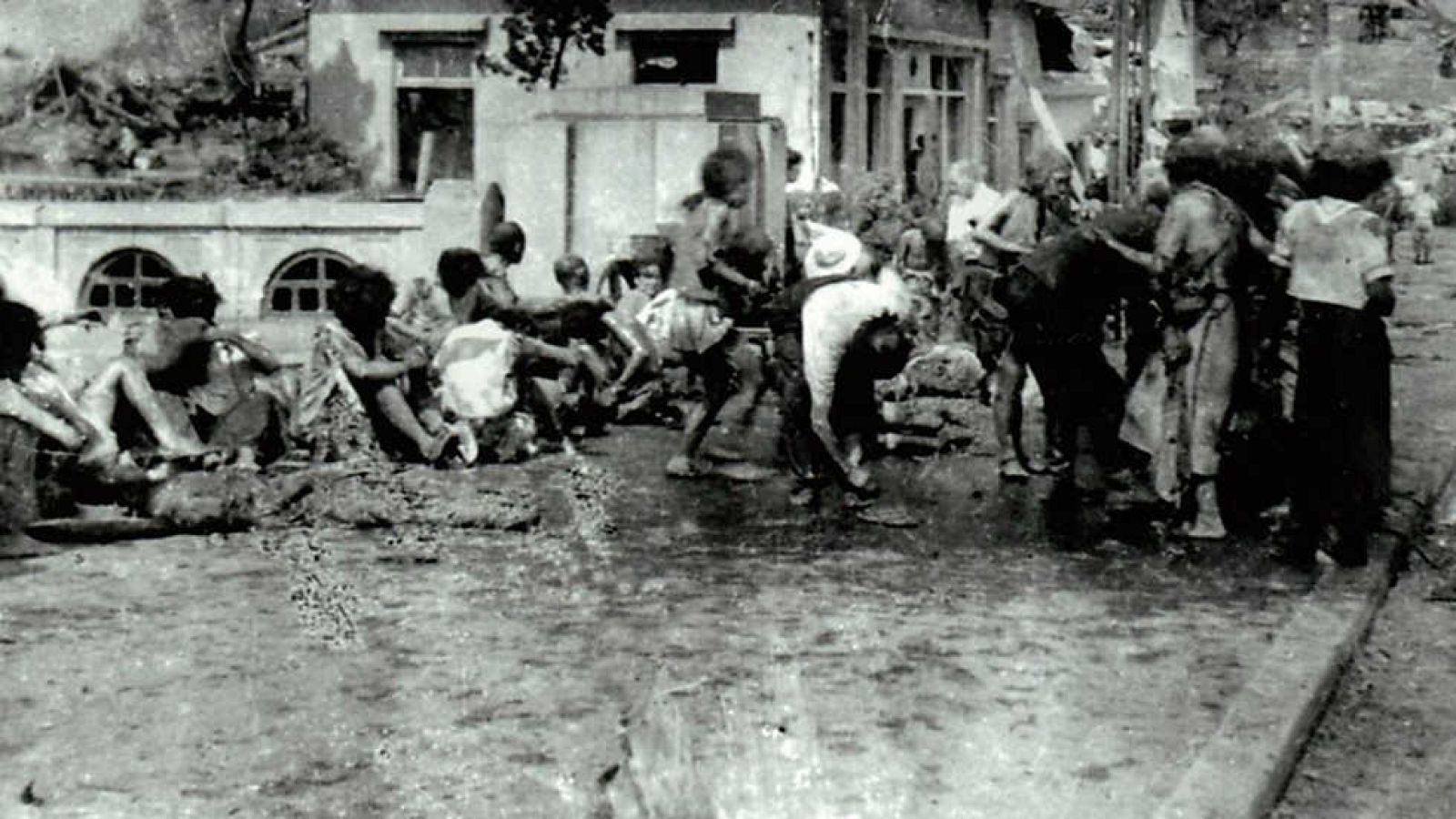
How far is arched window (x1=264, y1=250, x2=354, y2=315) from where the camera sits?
55.9 ft

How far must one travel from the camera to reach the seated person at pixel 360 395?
1086cm

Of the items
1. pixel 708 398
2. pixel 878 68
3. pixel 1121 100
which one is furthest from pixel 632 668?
pixel 878 68

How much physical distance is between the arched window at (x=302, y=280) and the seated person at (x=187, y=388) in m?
6.26

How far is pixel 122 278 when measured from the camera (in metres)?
17.0

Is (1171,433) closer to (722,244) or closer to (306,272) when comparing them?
(722,244)

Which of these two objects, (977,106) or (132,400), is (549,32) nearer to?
(977,106)

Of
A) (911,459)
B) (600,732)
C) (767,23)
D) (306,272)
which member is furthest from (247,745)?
(767,23)

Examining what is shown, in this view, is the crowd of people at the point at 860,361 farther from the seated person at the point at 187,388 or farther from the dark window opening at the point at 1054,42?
the dark window opening at the point at 1054,42

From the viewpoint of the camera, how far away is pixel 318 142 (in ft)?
85.0

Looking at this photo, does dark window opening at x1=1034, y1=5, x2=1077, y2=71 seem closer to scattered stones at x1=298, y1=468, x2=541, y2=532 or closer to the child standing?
the child standing

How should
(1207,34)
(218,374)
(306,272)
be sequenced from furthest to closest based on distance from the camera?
(1207,34) → (306,272) → (218,374)

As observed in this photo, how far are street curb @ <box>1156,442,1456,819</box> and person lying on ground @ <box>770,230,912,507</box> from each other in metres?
2.33

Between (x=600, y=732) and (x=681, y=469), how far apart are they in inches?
201

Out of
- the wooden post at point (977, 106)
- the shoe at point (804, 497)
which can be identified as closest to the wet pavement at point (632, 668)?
the shoe at point (804, 497)
